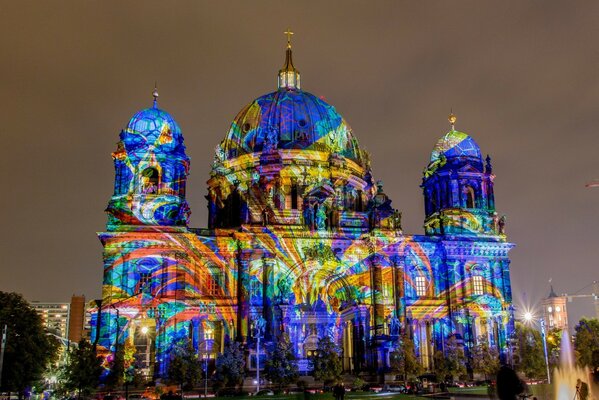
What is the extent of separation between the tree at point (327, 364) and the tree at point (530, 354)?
1803 centimetres

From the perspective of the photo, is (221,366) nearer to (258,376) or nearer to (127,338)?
(258,376)

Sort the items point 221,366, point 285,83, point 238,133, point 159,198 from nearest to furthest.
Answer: point 221,366 < point 159,198 < point 238,133 < point 285,83

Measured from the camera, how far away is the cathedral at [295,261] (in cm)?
6450

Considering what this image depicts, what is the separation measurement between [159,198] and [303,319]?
18011 mm

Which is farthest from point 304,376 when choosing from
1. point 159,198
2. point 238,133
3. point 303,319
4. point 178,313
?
point 238,133

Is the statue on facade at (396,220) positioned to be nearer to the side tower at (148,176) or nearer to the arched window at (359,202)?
the arched window at (359,202)

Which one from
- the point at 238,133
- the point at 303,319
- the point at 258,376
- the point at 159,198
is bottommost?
the point at 258,376

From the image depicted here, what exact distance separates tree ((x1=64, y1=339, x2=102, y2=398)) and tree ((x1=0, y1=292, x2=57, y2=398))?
211 centimetres

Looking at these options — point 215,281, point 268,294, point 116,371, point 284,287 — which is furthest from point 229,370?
point 284,287

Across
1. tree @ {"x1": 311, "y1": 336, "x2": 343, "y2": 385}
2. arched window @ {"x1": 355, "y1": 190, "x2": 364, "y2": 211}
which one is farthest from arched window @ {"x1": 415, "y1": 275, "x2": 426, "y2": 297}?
tree @ {"x1": 311, "y1": 336, "x2": 343, "y2": 385}

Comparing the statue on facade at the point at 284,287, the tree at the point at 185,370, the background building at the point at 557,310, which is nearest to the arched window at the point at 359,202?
the statue on facade at the point at 284,287

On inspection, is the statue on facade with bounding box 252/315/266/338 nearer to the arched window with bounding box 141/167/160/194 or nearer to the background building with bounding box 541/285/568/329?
the arched window with bounding box 141/167/160/194

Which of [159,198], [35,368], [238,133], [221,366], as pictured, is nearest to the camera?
[35,368]

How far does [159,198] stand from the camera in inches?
2648
